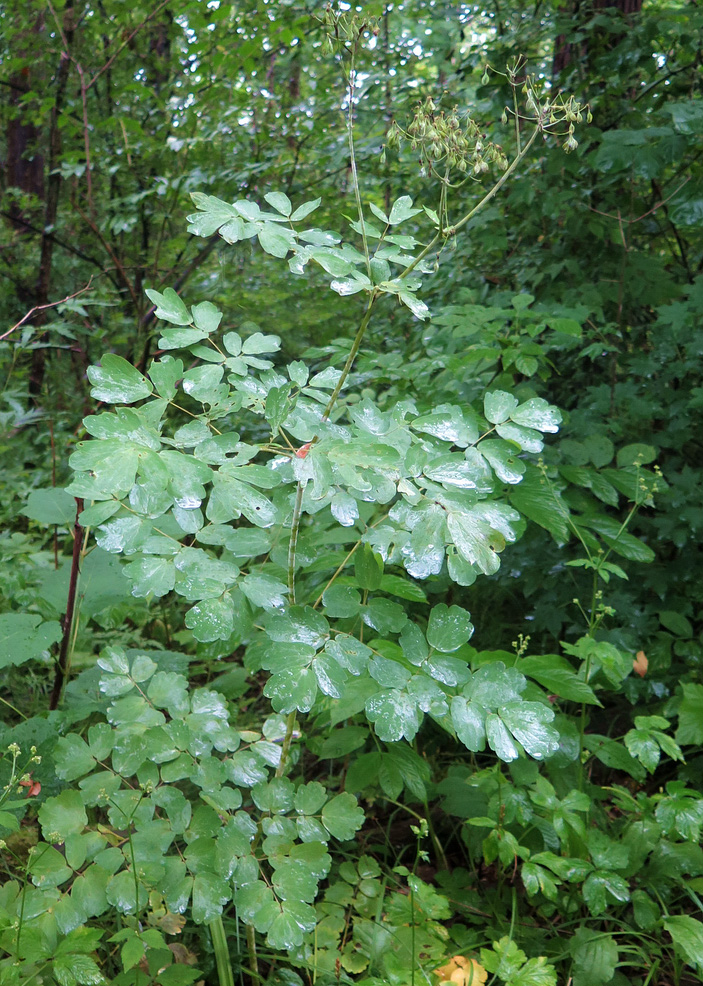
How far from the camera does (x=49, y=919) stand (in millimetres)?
1204

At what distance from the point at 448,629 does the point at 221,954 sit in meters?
0.83

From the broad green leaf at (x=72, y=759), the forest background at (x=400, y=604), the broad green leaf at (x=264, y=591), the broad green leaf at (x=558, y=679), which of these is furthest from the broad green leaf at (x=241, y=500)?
the broad green leaf at (x=558, y=679)

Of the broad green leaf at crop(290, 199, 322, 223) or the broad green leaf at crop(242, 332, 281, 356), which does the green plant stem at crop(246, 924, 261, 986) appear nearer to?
the broad green leaf at crop(242, 332, 281, 356)

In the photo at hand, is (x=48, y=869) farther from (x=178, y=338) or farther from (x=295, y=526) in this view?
(x=178, y=338)

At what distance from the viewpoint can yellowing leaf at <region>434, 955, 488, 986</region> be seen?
1.40 metres

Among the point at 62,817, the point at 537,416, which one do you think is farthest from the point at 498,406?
the point at 62,817

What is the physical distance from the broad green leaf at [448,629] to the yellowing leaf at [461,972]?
2.34 ft

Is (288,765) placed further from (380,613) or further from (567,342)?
(567,342)

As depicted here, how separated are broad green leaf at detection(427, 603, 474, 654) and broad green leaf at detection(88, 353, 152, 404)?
58 cm

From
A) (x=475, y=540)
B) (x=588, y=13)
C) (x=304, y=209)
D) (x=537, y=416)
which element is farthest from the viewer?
(x=588, y=13)

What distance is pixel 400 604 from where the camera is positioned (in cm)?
151

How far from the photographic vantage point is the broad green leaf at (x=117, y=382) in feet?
3.33

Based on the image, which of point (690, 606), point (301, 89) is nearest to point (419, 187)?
point (690, 606)

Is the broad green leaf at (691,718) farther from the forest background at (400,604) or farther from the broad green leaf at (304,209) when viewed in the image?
the broad green leaf at (304,209)
